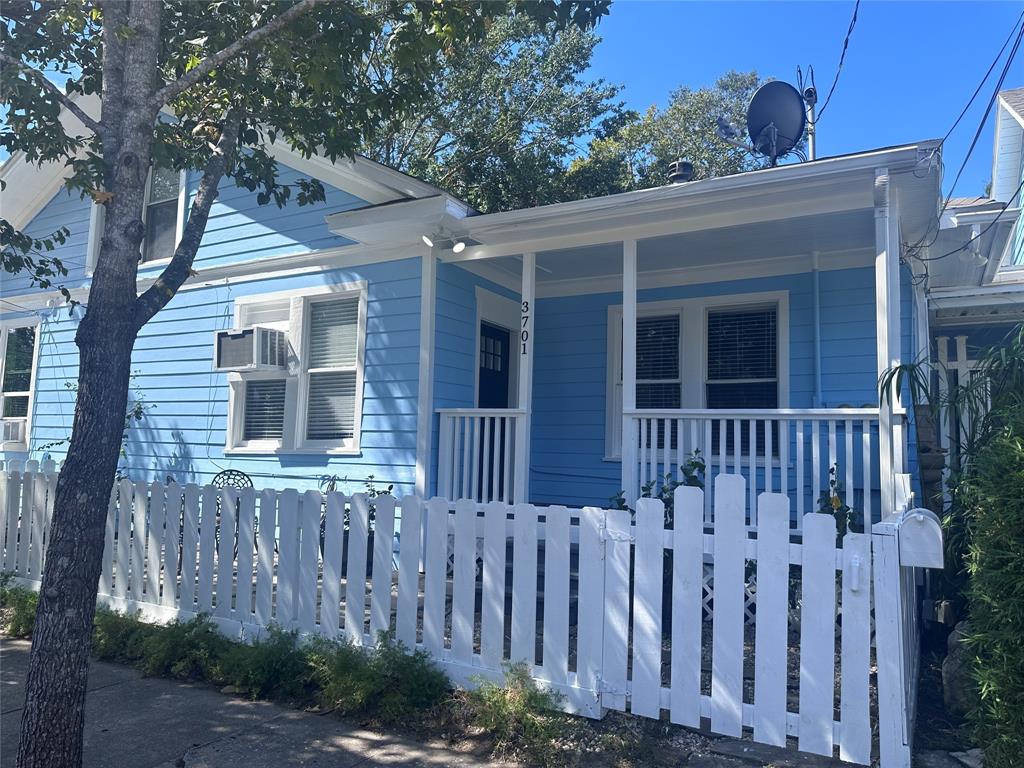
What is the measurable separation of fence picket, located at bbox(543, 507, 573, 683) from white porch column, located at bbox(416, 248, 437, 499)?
3.31 m

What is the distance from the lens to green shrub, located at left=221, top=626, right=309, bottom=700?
4.30 m

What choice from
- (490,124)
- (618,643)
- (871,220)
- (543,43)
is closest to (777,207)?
(871,220)

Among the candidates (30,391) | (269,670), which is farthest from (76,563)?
(30,391)

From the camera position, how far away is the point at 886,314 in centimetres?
524

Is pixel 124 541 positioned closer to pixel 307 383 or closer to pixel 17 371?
pixel 307 383

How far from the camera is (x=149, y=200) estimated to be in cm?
1012

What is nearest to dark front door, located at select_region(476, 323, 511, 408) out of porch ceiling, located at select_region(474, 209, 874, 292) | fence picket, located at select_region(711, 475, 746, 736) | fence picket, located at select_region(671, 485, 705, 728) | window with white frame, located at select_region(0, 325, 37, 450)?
porch ceiling, located at select_region(474, 209, 874, 292)

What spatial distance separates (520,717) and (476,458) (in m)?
3.45

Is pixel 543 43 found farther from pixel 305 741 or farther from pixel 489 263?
pixel 305 741

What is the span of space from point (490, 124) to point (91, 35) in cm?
1164

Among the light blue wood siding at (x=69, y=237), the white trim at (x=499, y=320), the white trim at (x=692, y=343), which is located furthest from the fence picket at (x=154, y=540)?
the light blue wood siding at (x=69, y=237)

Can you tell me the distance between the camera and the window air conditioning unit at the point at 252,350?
805 cm

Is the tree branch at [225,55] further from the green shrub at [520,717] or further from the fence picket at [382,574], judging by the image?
the green shrub at [520,717]

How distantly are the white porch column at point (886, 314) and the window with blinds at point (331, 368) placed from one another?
5.06 m
